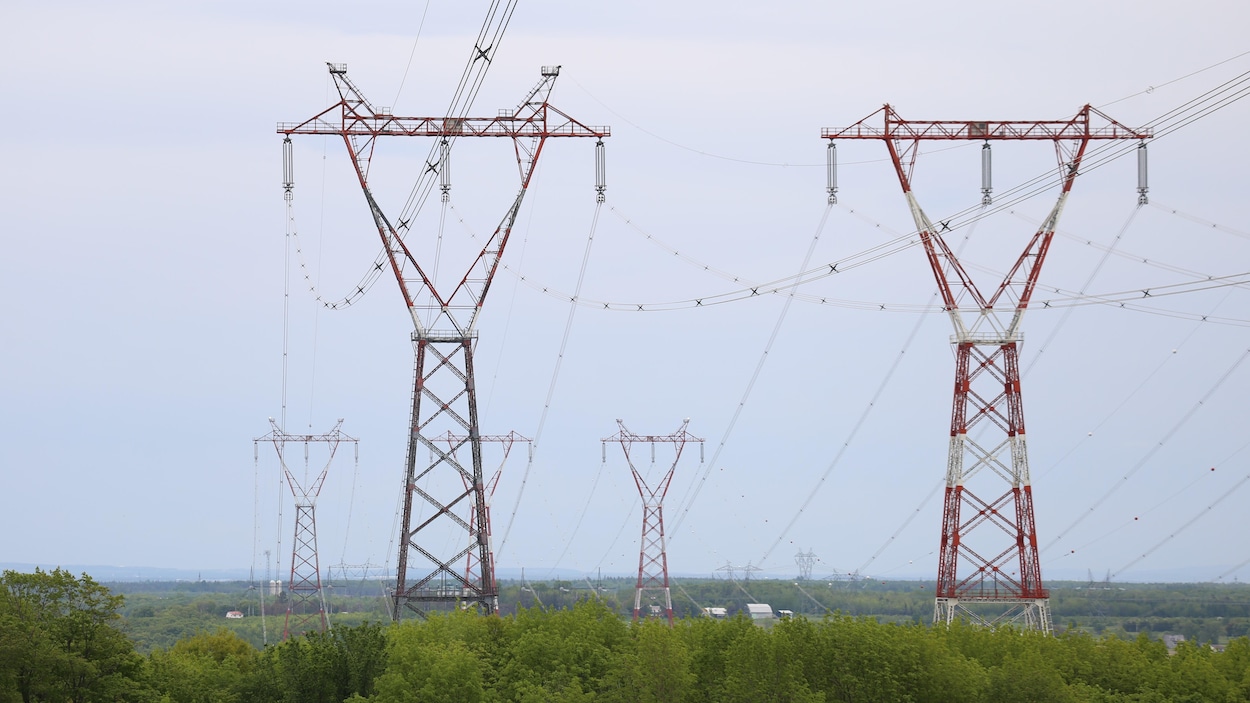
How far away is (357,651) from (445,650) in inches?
298

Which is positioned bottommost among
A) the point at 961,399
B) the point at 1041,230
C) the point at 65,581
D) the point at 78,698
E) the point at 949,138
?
the point at 78,698

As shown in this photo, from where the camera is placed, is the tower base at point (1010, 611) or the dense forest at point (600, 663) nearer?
the dense forest at point (600, 663)

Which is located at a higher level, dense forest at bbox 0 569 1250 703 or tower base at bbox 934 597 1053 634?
tower base at bbox 934 597 1053 634

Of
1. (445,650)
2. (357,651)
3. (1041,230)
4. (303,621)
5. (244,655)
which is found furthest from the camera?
(303,621)

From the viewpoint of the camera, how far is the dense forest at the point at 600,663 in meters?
66.2

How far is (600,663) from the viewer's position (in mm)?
75000

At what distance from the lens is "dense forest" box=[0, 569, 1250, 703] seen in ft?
217

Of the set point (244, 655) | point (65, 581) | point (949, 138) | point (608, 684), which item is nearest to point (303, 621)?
point (244, 655)

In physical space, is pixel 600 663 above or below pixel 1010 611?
below

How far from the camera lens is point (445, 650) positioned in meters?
72.8

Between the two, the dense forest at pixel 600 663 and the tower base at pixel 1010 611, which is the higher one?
the tower base at pixel 1010 611

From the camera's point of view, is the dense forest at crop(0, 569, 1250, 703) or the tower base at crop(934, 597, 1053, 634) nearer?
the dense forest at crop(0, 569, 1250, 703)

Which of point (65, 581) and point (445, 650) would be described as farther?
point (65, 581)

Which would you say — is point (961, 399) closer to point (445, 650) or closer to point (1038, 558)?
point (1038, 558)
